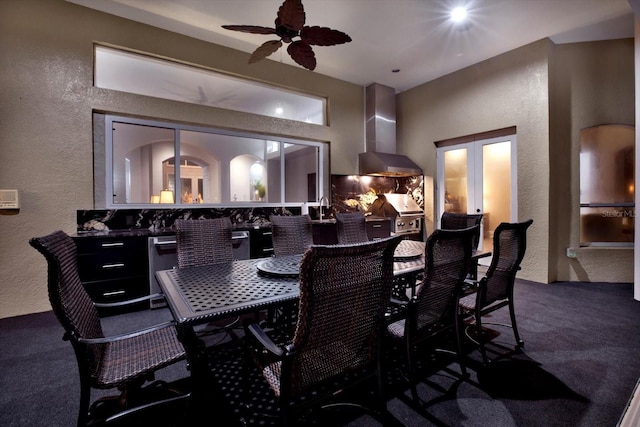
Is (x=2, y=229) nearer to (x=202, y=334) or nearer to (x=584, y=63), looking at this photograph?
(x=202, y=334)

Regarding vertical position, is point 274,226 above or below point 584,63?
below

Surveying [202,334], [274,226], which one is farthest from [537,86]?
[202,334]

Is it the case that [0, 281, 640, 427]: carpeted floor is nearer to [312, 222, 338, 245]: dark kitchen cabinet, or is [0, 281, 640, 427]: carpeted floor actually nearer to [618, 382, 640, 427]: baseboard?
[618, 382, 640, 427]: baseboard

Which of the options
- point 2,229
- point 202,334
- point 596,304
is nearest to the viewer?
point 202,334

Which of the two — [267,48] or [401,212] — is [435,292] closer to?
[267,48]

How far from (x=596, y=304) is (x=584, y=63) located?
339 centimetres

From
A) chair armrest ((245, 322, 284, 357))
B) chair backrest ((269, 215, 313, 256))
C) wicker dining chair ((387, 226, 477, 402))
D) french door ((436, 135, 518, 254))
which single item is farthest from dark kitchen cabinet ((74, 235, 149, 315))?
french door ((436, 135, 518, 254))

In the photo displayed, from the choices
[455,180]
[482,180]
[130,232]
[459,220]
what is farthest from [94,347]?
[455,180]

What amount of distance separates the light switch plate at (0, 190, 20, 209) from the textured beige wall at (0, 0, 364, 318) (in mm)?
65

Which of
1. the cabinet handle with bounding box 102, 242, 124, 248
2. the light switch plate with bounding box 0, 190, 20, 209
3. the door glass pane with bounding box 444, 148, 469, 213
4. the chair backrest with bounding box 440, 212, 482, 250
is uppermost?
the door glass pane with bounding box 444, 148, 469, 213

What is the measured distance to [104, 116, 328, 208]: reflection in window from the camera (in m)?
3.81

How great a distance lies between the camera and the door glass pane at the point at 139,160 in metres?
3.77

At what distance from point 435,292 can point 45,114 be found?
421 centimetres

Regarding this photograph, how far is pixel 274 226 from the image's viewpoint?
9.48ft
